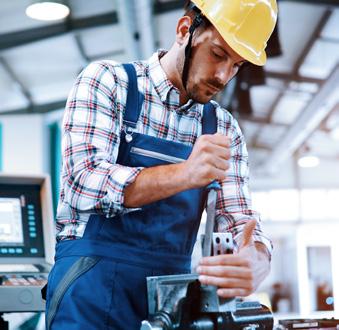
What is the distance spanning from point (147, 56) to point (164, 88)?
3.61 metres

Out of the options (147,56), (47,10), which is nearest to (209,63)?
(47,10)

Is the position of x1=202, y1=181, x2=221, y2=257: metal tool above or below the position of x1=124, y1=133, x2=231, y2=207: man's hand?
below

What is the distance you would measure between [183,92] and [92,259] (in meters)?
0.43

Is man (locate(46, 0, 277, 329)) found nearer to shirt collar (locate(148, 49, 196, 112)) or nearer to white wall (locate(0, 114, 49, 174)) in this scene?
shirt collar (locate(148, 49, 196, 112))

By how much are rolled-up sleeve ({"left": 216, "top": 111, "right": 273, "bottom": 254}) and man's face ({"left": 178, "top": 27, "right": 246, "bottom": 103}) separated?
7.0 inches

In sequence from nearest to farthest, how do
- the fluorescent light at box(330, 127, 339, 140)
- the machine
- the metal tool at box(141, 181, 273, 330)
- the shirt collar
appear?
the metal tool at box(141, 181, 273, 330) → the shirt collar → the machine → the fluorescent light at box(330, 127, 339, 140)

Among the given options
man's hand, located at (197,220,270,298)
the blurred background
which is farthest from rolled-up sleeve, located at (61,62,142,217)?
the blurred background

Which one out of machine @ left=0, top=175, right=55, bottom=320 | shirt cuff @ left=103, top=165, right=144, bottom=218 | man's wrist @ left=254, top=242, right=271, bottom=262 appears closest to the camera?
shirt cuff @ left=103, top=165, right=144, bottom=218

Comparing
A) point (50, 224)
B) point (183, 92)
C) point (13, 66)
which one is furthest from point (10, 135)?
point (183, 92)

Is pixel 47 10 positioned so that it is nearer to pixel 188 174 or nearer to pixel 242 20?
pixel 242 20

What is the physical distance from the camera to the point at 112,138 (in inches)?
49.9

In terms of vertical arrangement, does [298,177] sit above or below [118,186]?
above

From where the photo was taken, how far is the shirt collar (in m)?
1.41

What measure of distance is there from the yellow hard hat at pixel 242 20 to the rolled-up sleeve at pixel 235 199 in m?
0.22
